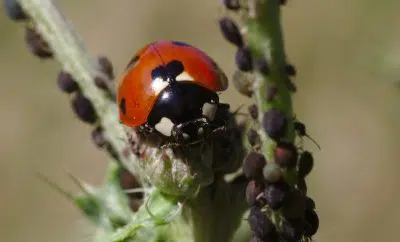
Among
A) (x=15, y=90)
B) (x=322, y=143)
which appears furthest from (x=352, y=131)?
(x=15, y=90)

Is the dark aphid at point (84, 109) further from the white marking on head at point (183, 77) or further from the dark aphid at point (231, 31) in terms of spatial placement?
the dark aphid at point (231, 31)

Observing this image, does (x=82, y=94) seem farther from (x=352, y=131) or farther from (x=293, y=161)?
(x=352, y=131)

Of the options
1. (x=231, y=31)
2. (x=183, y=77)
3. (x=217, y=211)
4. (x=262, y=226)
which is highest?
(x=231, y=31)

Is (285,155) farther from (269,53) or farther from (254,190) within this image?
(269,53)

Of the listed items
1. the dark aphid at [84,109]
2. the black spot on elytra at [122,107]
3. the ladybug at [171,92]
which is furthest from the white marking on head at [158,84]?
the dark aphid at [84,109]

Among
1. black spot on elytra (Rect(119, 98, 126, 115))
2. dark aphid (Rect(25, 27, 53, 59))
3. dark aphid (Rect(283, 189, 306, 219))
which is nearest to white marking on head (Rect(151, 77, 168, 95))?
black spot on elytra (Rect(119, 98, 126, 115))

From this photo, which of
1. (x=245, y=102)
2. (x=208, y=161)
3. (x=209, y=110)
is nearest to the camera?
(x=208, y=161)

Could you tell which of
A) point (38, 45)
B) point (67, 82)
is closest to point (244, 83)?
point (67, 82)
